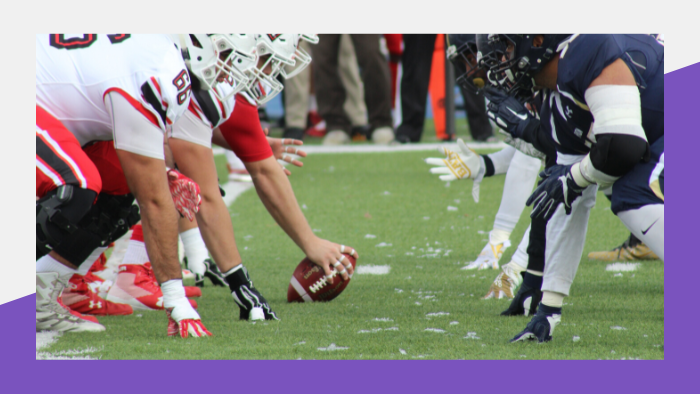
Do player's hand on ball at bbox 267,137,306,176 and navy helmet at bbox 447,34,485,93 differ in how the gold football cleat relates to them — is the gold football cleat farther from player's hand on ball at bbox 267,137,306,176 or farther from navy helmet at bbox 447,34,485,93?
player's hand on ball at bbox 267,137,306,176

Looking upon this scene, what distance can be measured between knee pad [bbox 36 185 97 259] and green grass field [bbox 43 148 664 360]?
371 millimetres

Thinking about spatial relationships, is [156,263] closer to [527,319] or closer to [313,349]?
[313,349]

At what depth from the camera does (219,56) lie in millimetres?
2898

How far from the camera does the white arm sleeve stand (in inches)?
100

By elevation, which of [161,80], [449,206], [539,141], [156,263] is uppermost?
[161,80]

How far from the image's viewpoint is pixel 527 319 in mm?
2953

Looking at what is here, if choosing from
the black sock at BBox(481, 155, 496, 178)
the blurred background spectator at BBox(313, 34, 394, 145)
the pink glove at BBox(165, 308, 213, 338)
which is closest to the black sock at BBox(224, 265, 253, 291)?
the pink glove at BBox(165, 308, 213, 338)

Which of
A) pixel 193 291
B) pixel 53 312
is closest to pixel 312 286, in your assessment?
pixel 193 291

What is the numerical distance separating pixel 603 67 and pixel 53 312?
2061 millimetres

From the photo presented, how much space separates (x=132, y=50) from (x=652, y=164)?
66.2 inches

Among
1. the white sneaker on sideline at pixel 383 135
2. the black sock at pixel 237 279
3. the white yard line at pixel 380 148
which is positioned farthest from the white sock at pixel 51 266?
the white sneaker on sideline at pixel 383 135

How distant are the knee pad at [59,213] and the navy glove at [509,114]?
1.47 metres

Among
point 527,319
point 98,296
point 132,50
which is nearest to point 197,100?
point 132,50

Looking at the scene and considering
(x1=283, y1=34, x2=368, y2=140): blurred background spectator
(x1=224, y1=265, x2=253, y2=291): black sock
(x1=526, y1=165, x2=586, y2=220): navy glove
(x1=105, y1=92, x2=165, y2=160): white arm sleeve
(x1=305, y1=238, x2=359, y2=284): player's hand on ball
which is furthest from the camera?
(x1=283, y1=34, x2=368, y2=140): blurred background spectator
